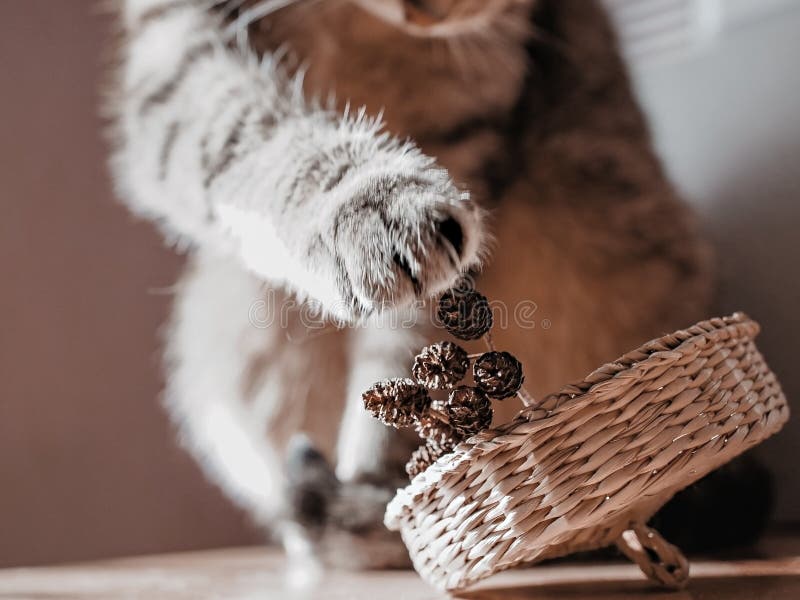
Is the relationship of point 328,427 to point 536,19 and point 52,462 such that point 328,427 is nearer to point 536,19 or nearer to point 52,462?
point 52,462

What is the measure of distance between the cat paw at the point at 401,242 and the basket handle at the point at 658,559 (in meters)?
0.25

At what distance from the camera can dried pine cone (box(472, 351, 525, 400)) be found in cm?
52

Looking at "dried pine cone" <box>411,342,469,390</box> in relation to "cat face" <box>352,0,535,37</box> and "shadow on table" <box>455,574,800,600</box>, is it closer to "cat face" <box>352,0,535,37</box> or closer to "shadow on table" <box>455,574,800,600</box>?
"shadow on table" <box>455,574,800,600</box>

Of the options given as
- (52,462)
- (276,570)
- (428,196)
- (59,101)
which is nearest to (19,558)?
(52,462)

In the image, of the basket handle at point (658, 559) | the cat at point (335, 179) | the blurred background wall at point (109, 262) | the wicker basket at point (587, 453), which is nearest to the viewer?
the wicker basket at point (587, 453)

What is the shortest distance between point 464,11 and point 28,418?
0.82 metres

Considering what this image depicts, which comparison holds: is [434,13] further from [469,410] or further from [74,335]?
[74,335]

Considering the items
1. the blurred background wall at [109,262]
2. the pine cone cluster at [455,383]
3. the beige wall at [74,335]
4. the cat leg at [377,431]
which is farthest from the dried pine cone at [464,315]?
the beige wall at [74,335]

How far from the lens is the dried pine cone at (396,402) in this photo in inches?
20.8

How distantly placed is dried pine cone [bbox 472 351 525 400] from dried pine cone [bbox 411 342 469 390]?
0.01 meters

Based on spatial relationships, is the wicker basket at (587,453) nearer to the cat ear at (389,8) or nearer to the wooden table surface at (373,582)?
the wooden table surface at (373,582)

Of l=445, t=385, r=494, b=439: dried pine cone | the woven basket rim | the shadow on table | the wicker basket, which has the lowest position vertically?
the shadow on table

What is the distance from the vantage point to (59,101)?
48.9 inches

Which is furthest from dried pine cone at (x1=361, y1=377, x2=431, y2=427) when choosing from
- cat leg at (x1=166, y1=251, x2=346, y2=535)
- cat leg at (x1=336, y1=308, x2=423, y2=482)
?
cat leg at (x1=166, y1=251, x2=346, y2=535)
